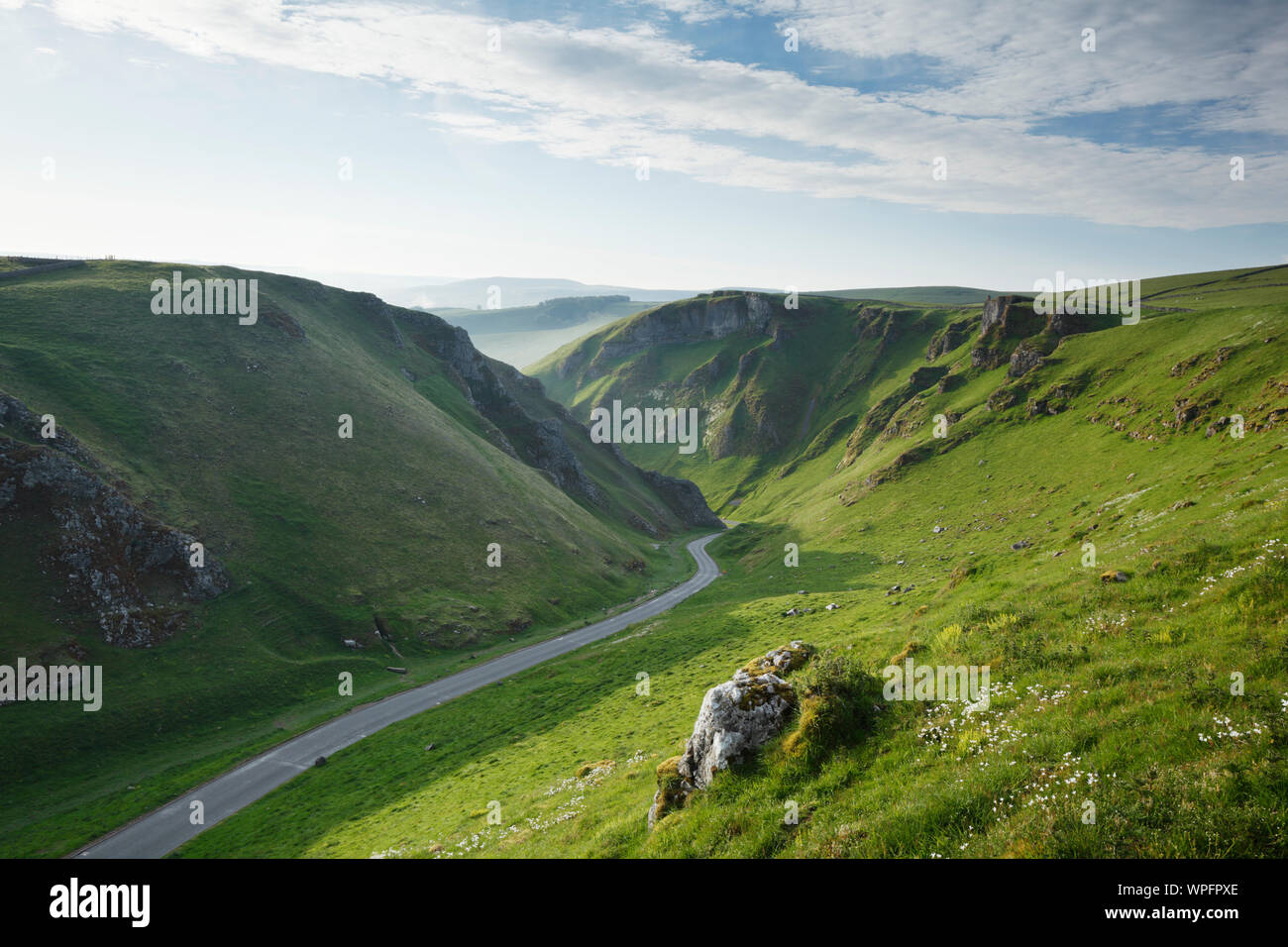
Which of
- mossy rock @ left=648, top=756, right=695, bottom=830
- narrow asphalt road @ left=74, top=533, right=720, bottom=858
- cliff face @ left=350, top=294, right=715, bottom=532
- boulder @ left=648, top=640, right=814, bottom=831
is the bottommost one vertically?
narrow asphalt road @ left=74, top=533, right=720, bottom=858

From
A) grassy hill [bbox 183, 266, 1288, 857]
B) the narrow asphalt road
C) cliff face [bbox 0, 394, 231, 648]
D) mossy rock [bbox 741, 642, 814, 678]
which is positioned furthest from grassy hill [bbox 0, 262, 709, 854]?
mossy rock [bbox 741, 642, 814, 678]

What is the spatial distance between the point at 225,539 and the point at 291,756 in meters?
29.8

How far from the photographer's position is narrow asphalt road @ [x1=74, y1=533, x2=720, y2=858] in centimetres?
3400

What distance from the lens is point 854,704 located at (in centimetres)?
1495

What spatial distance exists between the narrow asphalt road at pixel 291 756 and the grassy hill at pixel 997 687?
2.20 m

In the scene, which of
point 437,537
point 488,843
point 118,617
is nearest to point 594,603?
point 437,537

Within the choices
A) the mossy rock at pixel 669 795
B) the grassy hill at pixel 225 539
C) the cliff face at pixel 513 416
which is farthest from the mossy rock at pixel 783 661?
the cliff face at pixel 513 416

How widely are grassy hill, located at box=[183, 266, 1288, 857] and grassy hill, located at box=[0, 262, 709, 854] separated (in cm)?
1424

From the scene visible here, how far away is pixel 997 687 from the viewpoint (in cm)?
1448

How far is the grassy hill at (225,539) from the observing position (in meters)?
44.4

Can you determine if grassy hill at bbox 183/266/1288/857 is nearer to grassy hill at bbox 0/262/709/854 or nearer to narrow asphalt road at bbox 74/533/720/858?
narrow asphalt road at bbox 74/533/720/858

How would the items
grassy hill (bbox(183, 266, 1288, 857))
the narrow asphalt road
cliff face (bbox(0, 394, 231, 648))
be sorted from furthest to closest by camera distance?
cliff face (bbox(0, 394, 231, 648)), the narrow asphalt road, grassy hill (bbox(183, 266, 1288, 857))

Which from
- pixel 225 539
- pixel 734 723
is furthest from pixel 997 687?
pixel 225 539

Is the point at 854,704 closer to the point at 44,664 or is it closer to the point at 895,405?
the point at 44,664
